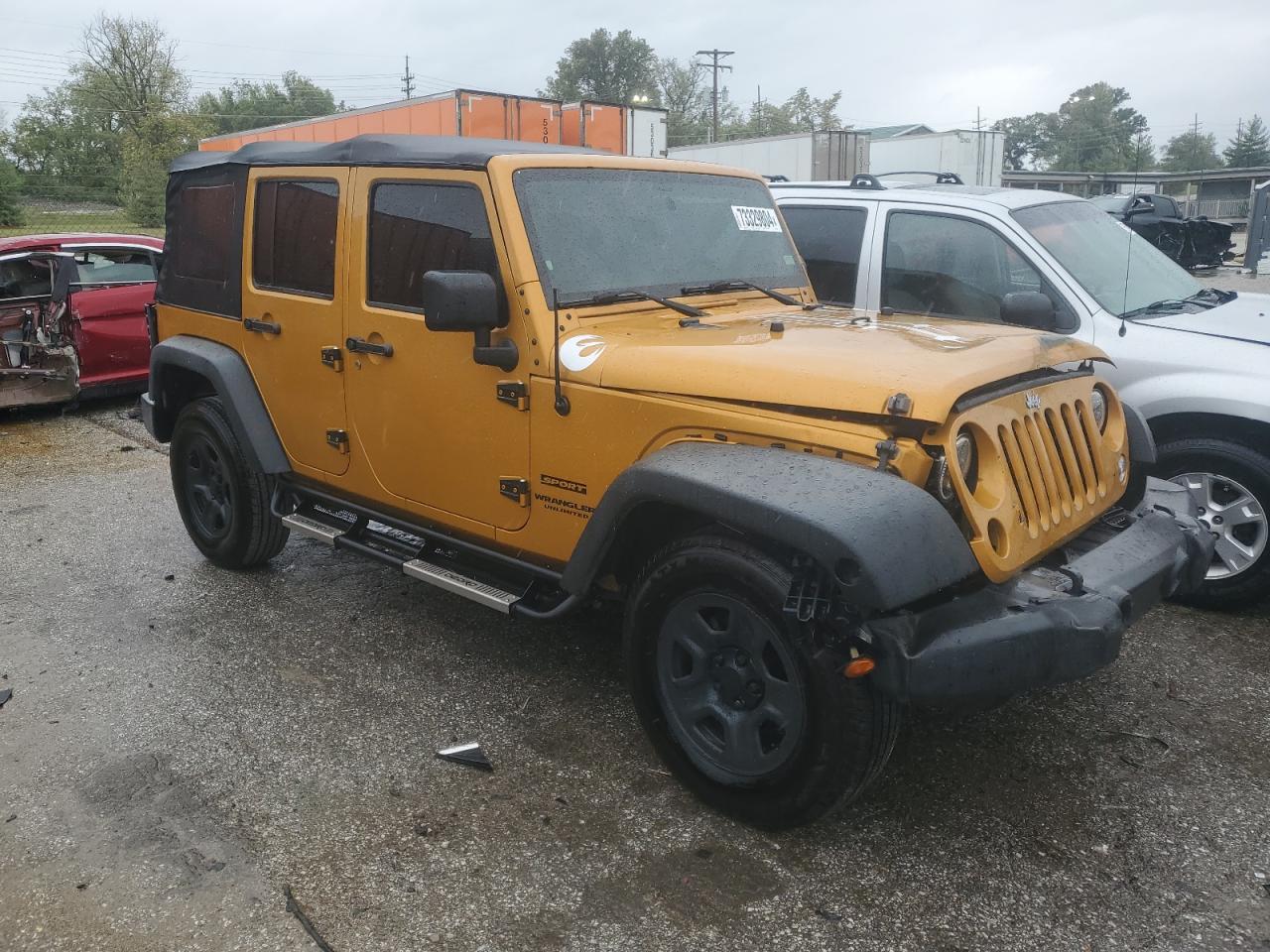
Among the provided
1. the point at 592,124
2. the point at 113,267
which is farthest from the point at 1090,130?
the point at 113,267

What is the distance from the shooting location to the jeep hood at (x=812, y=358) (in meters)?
Result: 2.80

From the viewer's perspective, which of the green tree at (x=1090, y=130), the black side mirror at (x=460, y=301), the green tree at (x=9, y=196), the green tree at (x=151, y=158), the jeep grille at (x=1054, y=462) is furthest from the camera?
the green tree at (x=1090, y=130)

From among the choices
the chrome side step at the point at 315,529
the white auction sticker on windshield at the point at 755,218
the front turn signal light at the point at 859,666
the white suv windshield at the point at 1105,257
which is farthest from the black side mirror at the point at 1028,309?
the chrome side step at the point at 315,529

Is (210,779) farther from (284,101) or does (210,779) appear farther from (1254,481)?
(284,101)

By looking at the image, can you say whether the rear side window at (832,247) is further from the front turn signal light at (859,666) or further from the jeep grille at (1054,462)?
the front turn signal light at (859,666)

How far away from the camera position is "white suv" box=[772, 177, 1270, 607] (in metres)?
4.46

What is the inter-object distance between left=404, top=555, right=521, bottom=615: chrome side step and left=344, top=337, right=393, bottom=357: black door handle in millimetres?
811

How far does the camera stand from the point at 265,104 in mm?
71688

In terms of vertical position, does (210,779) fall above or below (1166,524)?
below

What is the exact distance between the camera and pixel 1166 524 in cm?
338

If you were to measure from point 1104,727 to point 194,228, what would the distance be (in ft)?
14.9

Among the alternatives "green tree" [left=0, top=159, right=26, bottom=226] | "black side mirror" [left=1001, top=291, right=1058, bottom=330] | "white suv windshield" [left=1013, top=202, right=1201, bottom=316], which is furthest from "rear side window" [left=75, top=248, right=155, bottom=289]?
"green tree" [left=0, top=159, right=26, bottom=226]

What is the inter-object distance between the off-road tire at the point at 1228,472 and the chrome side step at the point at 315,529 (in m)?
3.60

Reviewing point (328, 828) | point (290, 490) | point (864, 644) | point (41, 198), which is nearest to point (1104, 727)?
point (864, 644)
